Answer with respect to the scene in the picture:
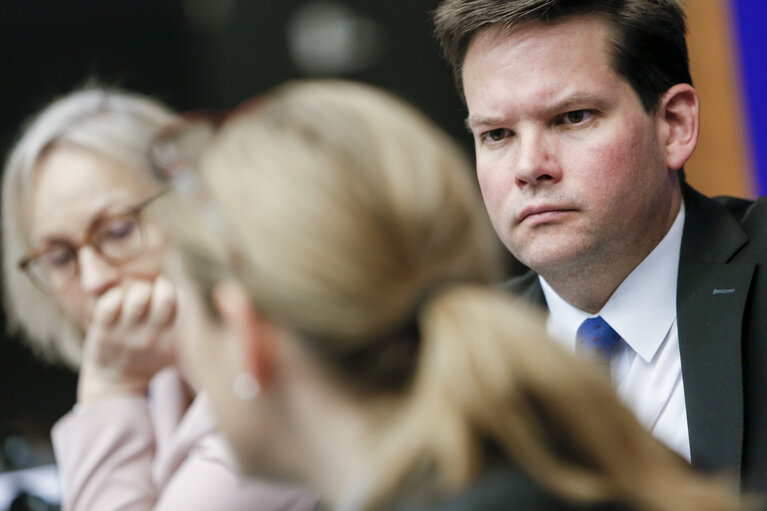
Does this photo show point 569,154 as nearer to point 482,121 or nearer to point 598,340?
point 482,121

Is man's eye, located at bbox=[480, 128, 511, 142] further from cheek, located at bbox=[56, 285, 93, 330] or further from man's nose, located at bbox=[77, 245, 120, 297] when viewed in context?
cheek, located at bbox=[56, 285, 93, 330]

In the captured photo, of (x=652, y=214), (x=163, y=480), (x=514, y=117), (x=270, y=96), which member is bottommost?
(x=163, y=480)

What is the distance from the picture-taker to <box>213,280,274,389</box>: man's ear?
3.16ft

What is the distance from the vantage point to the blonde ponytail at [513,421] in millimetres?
879

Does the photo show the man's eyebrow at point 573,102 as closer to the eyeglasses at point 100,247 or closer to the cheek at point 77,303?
the eyeglasses at point 100,247

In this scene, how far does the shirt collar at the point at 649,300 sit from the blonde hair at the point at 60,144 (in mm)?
971

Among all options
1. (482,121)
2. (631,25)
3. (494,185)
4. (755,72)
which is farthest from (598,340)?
(755,72)

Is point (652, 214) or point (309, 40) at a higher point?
point (309, 40)

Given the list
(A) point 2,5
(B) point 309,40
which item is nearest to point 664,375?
(B) point 309,40

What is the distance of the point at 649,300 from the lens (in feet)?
5.76

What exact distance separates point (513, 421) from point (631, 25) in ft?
3.67

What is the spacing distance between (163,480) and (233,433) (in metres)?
0.76

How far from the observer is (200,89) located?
3.74m

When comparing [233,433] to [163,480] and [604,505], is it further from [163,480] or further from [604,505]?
[163,480]
